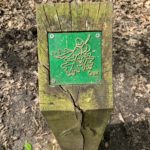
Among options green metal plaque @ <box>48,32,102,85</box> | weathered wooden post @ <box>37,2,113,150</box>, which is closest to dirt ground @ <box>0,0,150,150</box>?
weathered wooden post @ <box>37,2,113,150</box>

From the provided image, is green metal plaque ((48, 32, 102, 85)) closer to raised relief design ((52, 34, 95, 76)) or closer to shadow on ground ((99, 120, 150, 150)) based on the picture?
raised relief design ((52, 34, 95, 76))

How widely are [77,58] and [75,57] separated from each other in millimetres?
14

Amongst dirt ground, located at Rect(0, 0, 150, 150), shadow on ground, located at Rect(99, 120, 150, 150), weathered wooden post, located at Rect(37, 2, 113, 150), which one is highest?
weathered wooden post, located at Rect(37, 2, 113, 150)

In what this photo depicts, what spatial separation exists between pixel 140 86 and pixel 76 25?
4.62 ft

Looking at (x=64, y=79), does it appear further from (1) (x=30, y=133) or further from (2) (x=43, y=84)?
(1) (x=30, y=133)

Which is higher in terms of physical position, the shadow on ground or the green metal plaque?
the green metal plaque

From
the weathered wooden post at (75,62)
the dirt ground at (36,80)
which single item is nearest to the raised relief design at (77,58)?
the weathered wooden post at (75,62)

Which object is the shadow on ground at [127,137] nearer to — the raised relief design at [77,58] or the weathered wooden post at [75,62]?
the weathered wooden post at [75,62]

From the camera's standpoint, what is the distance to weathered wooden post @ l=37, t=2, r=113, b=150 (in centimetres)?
245

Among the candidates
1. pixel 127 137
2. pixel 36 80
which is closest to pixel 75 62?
pixel 127 137

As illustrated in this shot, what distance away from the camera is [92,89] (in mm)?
2553

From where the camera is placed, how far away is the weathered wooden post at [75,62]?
2.45m

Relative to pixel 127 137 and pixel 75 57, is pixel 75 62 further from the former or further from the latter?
pixel 127 137

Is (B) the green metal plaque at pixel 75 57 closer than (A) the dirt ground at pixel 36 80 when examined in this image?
Yes
